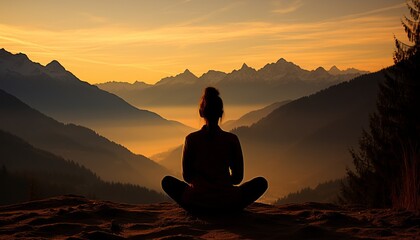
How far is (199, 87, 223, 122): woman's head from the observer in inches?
258

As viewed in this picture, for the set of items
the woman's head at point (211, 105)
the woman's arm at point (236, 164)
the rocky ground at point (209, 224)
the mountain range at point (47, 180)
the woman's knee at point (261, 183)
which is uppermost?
the mountain range at point (47, 180)

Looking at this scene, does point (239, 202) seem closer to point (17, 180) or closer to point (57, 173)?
point (17, 180)

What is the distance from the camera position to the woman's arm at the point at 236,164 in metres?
6.77

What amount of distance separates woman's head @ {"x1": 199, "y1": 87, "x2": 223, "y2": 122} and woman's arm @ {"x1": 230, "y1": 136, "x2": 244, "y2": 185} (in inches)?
18.2

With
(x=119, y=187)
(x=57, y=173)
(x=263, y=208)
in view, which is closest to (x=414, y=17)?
(x=263, y=208)

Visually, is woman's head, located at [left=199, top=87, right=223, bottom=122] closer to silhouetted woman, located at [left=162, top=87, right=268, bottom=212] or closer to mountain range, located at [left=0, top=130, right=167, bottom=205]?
silhouetted woman, located at [left=162, top=87, right=268, bottom=212]

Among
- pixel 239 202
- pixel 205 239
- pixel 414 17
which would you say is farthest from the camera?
pixel 414 17

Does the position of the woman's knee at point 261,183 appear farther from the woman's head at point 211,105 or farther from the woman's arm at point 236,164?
the woman's head at point 211,105

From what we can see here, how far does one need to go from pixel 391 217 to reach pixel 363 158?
24.8 metres

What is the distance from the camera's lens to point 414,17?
2639 centimetres

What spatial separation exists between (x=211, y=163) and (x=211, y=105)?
82 centimetres

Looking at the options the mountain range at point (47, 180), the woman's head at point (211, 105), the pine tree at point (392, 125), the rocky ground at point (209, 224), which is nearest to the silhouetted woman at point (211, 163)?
the woman's head at point (211, 105)

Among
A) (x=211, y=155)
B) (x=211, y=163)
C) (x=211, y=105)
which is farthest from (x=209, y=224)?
(x=211, y=105)

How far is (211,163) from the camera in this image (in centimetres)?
671
